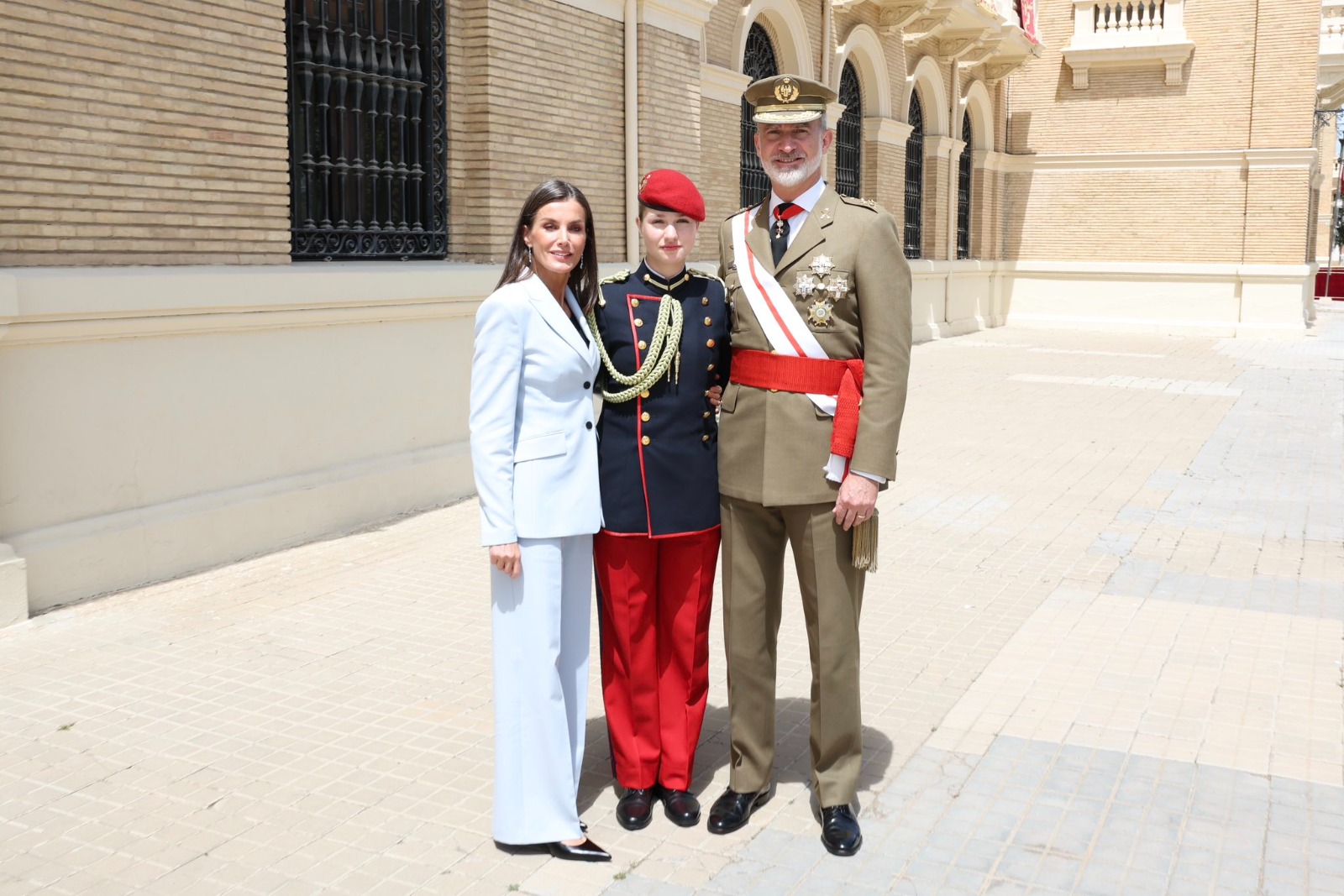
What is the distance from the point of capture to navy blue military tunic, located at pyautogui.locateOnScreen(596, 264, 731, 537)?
137 inches

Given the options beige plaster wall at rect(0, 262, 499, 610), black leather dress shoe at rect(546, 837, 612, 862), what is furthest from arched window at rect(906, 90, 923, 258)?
black leather dress shoe at rect(546, 837, 612, 862)

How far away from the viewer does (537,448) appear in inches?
131

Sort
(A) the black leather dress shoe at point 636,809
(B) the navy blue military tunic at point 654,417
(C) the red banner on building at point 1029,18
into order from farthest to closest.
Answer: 1. (C) the red banner on building at point 1029,18
2. (A) the black leather dress shoe at point 636,809
3. (B) the navy blue military tunic at point 654,417

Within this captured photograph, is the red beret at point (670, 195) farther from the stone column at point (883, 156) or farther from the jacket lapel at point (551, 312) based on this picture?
the stone column at point (883, 156)

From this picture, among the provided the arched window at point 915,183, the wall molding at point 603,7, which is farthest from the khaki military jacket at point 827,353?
the arched window at point 915,183

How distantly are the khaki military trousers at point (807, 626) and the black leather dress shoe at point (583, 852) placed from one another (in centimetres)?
49

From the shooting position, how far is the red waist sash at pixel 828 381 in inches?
133

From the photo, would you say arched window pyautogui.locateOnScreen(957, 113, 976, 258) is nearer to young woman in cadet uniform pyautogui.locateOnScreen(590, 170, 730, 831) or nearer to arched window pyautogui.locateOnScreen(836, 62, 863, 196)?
arched window pyautogui.locateOnScreen(836, 62, 863, 196)

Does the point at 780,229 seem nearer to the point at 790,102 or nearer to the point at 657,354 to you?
the point at 790,102

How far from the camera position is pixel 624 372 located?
3471 millimetres

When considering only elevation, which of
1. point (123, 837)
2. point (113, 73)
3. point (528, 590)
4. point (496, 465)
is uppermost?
point (113, 73)

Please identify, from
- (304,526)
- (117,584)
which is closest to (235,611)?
(117,584)

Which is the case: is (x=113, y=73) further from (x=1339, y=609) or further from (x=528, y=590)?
(x=1339, y=609)

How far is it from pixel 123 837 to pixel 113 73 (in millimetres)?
3860
